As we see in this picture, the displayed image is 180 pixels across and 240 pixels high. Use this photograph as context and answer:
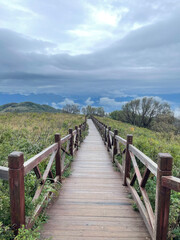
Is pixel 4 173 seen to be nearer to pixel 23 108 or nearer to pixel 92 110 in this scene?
pixel 92 110

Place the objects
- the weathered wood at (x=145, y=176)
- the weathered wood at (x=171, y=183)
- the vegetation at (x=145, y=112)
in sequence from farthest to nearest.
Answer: the vegetation at (x=145, y=112)
the weathered wood at (x=145, y=176)
the weathered wood at (x=171, y=183)

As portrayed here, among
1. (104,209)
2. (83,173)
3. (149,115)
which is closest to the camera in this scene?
(104,209)

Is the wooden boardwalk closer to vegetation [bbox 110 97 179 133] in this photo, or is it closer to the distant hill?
vegetation [bbox 110 97 179 133]

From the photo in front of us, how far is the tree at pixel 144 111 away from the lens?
4341cm

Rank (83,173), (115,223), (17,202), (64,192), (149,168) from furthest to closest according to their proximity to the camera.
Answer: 1. (83,173)
2. (64,192)
3. (115,223)
4. (149,168)
5. (17,202)

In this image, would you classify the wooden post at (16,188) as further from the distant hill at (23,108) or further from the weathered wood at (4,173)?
the distant hill at (23,108)

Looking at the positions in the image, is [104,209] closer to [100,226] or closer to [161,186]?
[100,226]

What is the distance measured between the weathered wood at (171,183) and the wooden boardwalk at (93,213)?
3.86 ft

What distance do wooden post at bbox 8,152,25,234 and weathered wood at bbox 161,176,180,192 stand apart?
5.91 feet

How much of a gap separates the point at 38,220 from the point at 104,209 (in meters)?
1.29

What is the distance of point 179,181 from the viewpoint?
204 centimetres

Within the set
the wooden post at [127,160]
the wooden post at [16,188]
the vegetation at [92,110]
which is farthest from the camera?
the vegetation at [92,110]

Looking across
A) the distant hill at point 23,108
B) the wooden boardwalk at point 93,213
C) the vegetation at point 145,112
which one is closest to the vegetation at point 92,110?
the distant hill at point 23,108

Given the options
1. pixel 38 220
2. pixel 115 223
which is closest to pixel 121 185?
pixel 115 223
